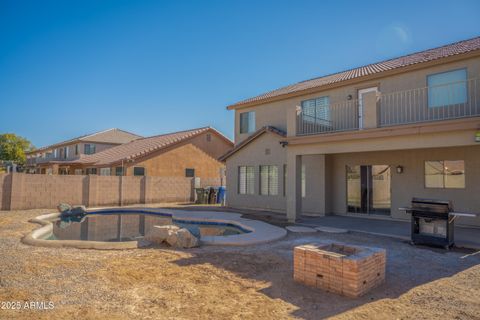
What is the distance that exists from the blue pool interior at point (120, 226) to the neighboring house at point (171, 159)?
8.11 m

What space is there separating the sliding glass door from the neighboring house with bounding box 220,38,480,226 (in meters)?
0.04

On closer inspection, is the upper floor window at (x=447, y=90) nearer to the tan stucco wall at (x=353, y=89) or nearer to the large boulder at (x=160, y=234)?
the tan stucco wall at (x=353, y=89)

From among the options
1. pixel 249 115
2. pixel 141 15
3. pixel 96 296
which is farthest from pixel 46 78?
pixel 96 296

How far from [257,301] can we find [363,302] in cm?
164

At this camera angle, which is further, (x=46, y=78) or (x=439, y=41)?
(x=46, y=78)

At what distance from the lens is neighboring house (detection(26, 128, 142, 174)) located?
113 feet

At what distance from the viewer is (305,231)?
35.0 ft

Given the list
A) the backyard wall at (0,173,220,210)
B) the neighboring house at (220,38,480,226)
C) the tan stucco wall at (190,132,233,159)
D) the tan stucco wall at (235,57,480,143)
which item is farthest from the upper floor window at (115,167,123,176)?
the neighboring house at (220,38,480,226)

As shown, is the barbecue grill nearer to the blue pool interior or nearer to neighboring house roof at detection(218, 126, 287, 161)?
the blue pool interior

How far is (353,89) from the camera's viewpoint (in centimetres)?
1406

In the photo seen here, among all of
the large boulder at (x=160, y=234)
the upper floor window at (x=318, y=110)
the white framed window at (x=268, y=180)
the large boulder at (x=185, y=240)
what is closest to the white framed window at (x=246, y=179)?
the white framed window at (x=268, y=180)

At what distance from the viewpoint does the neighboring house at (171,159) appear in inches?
977

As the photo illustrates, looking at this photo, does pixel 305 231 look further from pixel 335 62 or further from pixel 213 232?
pixel 335 62

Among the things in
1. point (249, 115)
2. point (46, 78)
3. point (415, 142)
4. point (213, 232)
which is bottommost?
point (213, 232)
